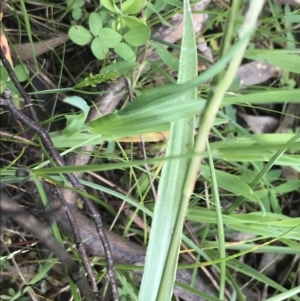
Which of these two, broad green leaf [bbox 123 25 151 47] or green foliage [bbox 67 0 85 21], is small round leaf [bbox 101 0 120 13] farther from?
green foliage [bbox 67 0 85 21]

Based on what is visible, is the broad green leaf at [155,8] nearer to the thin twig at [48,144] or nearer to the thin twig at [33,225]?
the thin twig at [48,144]

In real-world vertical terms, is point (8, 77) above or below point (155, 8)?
below

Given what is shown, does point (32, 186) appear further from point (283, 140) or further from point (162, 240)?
point (283, 140)

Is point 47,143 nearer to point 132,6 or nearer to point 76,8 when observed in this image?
point 132,6

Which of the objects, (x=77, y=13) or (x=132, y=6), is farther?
(x=77, y=13)

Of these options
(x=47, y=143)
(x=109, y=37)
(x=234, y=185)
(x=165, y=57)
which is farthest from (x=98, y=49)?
(x=234, y=185)

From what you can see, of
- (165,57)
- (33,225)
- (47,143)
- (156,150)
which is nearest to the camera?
(33,225)

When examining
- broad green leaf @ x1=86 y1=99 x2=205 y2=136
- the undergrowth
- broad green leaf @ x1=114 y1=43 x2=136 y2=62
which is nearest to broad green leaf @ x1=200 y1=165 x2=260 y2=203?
the undergrowth
